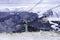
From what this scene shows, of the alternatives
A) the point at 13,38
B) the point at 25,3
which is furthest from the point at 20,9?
the point at 13,38

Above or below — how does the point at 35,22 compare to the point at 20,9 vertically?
below

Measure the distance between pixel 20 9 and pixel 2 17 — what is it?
0.21m

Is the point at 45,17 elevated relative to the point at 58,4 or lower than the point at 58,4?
lower

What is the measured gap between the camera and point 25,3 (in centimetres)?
131

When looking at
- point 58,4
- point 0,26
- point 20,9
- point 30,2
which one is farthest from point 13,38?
point 58,4

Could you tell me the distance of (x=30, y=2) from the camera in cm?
131

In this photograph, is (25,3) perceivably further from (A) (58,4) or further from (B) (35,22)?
(A) (58,4)

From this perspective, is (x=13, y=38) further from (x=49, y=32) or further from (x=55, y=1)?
(x=55, y=1)

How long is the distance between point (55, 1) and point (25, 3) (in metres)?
0.33

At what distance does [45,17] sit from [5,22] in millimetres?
426

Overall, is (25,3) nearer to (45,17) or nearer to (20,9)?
(20,9)

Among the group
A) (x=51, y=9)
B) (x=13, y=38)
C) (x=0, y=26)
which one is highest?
(x=51, y=9)

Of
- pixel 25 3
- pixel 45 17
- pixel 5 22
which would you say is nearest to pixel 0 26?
pixel 5 22

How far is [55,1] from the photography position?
1.33 m
